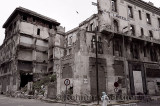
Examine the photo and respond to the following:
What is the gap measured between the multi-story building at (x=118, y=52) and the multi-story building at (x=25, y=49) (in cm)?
1470

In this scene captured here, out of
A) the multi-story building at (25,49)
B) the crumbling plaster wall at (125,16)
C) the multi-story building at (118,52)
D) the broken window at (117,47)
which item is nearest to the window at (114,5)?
the multi-story building at (118,52)

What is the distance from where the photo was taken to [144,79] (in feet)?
74.9

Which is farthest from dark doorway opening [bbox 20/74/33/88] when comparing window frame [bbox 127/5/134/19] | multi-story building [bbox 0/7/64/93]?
window frame [bbox 127/5/134/19]

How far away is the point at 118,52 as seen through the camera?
21531 millimetres

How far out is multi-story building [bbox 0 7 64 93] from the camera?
32.1 metres

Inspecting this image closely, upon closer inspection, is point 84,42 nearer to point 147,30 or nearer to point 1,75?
point 147,30

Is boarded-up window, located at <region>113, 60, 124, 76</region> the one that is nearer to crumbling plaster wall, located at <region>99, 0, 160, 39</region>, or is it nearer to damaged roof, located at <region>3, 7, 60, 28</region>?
crumbling plaster wall, located at <region>99, 0, 160, 39</region>

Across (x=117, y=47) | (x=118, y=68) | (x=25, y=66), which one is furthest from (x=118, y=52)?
(x=25, y=66)

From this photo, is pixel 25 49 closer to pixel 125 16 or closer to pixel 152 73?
A: pixel 125 16

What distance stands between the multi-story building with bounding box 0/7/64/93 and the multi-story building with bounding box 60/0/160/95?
14.7 meters

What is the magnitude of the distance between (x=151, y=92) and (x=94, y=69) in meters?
11.9

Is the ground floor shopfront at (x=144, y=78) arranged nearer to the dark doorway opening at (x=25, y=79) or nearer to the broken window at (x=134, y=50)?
the broken window at (x=134, y=50)

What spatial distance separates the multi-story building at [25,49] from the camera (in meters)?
32.1

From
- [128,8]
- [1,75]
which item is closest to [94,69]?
[128,8]
